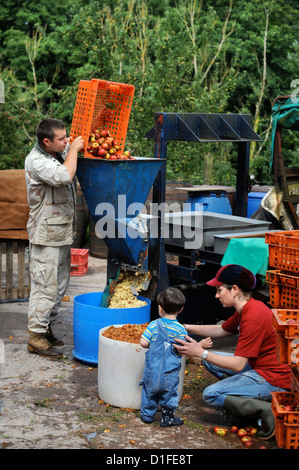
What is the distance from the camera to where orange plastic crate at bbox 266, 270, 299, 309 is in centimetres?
460

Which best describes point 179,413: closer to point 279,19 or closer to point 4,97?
point 4,97

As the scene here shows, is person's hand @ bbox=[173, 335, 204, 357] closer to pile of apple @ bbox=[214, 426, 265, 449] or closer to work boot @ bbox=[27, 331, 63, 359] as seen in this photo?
pile of apple @ bbox=[214, 426, 265, 449]

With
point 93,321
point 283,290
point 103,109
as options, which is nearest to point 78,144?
point 103,109

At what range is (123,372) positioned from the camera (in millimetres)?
4828

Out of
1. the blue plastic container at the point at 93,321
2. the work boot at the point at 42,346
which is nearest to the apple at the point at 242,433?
the blue plastic container at the point at 93,321

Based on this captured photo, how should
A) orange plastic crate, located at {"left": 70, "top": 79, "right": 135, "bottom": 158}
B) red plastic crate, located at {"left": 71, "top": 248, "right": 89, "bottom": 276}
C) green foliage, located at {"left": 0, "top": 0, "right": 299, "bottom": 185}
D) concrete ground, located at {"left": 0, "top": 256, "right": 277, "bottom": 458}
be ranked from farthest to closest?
green foliage, located at {"left": 0, "top": 0, "right": 299, "bottom": 185} → red plastic crate, located at {"left": 71, "top": 248, "right": 89, "bottom": 276} → orange plastic crate, located at {"left": 70, "top": 79, "right": 135, "bottom": 158} → concrete ground, located at {"left": 0, "top": 256, "right": 277, "bottom": 458}

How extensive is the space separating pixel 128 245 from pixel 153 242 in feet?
0.82

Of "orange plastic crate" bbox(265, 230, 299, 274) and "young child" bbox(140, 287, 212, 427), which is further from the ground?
"orange plastic crate" bbox(265, 230, 299, 274)

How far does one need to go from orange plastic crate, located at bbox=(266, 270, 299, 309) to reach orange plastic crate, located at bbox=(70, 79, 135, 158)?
6.56ft

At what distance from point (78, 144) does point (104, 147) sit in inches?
9.2

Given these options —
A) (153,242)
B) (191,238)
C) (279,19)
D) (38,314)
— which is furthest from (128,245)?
(279,19)

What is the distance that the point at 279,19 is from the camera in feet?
65.2

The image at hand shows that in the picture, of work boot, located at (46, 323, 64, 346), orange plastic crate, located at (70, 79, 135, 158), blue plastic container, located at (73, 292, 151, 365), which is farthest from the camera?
work boot, located at (46, 323, 64, 346)

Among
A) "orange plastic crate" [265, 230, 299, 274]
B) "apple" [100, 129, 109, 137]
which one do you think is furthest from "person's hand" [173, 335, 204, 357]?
"apple" [100, 129, 109, 137]
